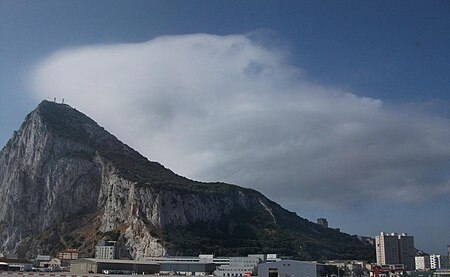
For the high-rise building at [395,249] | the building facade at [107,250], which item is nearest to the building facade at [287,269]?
the building facade at [107,250]

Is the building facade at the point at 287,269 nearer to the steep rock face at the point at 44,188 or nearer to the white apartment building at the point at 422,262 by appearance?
the white apartment building at the point at 422,262

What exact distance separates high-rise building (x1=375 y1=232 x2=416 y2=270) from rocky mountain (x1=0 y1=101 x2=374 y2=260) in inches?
906

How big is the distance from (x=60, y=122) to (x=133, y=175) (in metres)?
44.0

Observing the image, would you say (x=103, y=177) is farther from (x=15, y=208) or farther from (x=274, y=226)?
(x=274, y=226)

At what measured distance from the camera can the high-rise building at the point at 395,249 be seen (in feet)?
549

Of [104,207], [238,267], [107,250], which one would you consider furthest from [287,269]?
[104,207]

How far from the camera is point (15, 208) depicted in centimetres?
17350

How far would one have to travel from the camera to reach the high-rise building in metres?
167

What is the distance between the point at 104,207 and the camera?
168 metres

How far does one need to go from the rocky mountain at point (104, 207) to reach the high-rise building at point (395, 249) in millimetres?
23013

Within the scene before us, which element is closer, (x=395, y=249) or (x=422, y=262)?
(x=422, y=262)

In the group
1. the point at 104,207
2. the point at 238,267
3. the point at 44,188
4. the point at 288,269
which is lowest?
the point at 238,267

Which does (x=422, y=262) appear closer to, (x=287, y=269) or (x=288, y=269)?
(x=288, y=269)

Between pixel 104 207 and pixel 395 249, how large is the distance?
9203 cm
